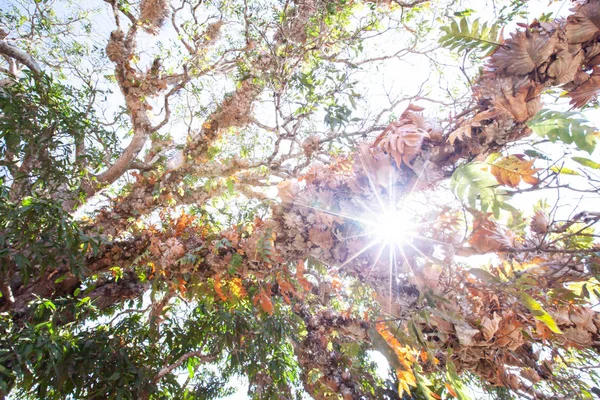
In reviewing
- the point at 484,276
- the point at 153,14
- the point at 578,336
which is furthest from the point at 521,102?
the point at 153,14

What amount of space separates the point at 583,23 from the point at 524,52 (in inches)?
6.4

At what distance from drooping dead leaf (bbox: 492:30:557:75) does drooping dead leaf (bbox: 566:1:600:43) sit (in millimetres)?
48

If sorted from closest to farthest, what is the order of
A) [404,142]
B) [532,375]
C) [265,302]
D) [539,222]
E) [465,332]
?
[404,142], [465,332], [539,222], [532,375], [265,302]

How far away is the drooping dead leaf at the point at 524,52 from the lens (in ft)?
3.15

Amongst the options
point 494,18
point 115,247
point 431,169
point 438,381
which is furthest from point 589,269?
point 494,18

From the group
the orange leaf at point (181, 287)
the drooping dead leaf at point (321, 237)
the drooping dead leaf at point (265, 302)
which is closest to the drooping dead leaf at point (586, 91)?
the drooping dead leaf at point (321, 237)

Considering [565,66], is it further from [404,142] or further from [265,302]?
[265,302]

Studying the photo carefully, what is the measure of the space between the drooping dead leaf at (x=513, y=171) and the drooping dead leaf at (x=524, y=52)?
317 mm

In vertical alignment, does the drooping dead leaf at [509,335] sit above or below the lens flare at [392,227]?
below

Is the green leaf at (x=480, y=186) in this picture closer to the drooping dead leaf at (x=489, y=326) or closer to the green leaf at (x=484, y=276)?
the green leaf at (x=484, y=276)

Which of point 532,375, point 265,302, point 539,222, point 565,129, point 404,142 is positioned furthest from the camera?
point 265,302

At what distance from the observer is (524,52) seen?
3.25 ft

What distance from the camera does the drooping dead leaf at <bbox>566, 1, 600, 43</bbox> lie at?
892 mm

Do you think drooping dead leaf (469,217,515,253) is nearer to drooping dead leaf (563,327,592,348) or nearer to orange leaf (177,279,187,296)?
drooping dead leaf (563,327,592,348)
